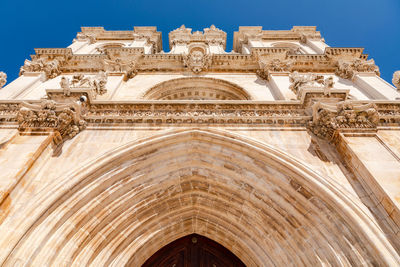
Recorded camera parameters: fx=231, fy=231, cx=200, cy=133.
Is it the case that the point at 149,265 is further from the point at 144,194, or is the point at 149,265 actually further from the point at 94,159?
the point at 94,159

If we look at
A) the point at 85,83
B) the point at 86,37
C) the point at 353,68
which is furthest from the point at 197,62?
the point at 86,37

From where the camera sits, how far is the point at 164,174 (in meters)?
6.07

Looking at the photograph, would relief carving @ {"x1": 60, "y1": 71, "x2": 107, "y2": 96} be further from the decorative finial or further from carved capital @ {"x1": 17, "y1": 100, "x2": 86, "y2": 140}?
the decorative finial

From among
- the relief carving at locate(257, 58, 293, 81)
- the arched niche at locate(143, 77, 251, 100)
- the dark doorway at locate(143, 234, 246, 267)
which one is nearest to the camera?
the dark doorway at locate(143, 234, 246, 267)

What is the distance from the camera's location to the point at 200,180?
632 cm

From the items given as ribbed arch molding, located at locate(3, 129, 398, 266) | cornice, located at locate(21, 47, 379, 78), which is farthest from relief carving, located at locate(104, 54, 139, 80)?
ribbed arch molding, located at locate(3, 129, 398, 266)

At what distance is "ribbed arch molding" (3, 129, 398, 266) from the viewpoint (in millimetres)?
4188

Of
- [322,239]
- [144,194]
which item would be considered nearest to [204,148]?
[144,194]

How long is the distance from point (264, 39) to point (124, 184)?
17.0m

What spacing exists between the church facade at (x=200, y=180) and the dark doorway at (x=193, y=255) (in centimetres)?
3

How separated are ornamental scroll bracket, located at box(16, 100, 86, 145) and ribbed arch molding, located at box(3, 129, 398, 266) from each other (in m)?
1.47

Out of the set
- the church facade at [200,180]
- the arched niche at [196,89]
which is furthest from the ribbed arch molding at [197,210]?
the arched niche at [196,89]

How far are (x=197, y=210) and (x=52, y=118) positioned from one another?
445 cm

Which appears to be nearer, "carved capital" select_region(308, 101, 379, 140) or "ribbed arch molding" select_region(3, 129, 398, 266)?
"ribbed arch molding" select_region(3, 129, 398, 266)
